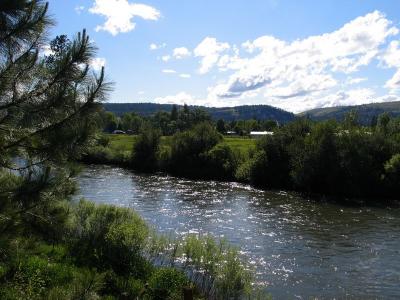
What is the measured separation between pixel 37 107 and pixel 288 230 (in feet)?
88.7

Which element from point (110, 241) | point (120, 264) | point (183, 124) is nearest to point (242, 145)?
point (110, 241)

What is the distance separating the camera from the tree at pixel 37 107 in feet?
24.7

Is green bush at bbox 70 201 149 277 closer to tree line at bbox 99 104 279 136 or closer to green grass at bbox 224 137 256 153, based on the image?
green grass at bbox 224 137 256 153

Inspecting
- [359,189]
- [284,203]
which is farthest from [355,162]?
[284,203]

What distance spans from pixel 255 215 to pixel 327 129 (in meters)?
23.1

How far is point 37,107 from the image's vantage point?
773 centimetres

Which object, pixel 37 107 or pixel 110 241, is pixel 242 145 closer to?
pixel 110 241

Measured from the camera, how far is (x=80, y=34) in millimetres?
7656

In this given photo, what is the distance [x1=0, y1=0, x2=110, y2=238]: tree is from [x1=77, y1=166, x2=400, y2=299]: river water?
2.29 meters

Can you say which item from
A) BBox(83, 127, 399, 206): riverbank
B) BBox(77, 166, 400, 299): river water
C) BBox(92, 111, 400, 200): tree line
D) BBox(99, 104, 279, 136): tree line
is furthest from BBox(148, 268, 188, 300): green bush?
BBox(99, 104, 279, 136): tree line

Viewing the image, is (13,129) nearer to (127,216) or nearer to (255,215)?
(127,216)

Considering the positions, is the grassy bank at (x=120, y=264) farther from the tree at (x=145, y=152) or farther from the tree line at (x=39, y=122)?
the tree at (x=145, y=152)

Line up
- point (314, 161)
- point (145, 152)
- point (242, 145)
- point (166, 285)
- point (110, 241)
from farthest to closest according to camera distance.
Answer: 1. point (242, 145)
2. point (145, 152)
3. point (314, 161)
4. point (110, 241)
5. point (166, 285)

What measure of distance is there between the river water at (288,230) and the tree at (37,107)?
229 centimetres
